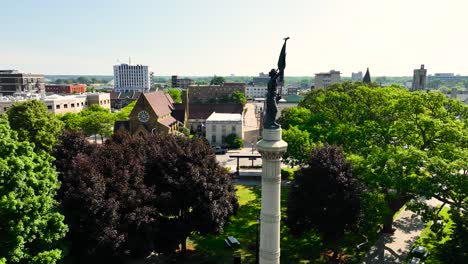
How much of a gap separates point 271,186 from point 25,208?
10.7 metres

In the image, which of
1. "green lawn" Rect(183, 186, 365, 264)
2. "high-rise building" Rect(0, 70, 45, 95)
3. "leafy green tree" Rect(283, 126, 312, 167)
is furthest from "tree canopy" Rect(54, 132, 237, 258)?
"high-rise building" Rect(0, 70, 45, 95)

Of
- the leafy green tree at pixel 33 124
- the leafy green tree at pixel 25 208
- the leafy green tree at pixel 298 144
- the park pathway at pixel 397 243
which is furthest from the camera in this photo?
the leafy green tree at pixel 33 124

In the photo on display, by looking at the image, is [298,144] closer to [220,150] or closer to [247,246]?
[247,246]

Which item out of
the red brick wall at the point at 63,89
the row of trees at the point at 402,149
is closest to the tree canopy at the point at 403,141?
the row of trees at the point at 402,149

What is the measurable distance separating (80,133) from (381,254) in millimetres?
26522

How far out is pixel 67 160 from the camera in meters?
27.8

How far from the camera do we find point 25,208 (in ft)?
49.0

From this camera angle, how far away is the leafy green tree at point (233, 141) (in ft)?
227

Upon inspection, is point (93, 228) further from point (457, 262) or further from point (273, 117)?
point (457, 262)

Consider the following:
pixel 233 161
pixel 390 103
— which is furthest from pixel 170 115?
pixel 390 103

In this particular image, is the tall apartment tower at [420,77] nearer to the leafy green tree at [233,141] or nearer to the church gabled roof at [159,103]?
the leafy green tree at [233,141]

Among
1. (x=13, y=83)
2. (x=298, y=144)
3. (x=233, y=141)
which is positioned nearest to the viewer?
(x=298, y=144)

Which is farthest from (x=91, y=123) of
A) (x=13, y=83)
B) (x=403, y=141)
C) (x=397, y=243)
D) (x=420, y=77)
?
(x=420, y=77)

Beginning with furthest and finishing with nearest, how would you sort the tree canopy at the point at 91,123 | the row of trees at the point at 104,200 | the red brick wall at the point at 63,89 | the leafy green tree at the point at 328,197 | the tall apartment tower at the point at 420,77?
the red brick wall at the point at 63,89
the tall apartment tower at the point at 420,77
the tree canopy at the point at 91,123
the leafy green tree at the point at 328,197
the row of trees at the point at 104,200
